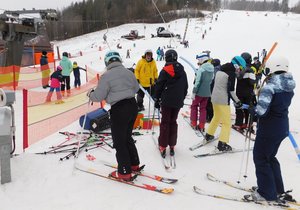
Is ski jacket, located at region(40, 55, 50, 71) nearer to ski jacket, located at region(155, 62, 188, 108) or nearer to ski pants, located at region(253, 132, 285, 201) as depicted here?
ski jacket, located at region(155, 62, 188, 108)

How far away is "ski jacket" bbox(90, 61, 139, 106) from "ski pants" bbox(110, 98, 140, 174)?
0.11 meters

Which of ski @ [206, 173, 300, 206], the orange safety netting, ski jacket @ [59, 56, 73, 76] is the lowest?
ski @ [206, 173, 300, 206]

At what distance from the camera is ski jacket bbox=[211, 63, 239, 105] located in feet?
18.3

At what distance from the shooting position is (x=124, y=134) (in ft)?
14.3

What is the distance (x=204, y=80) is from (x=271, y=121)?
2.76 meters

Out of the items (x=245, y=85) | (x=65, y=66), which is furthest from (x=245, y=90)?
(x=65, y=66)

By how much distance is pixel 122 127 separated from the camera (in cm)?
430

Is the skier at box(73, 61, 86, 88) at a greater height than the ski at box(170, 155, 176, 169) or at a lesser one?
greater

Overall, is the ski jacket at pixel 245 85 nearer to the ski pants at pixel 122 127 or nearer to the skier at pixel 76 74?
the ski pants at pixel 122 127

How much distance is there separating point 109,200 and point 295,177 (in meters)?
3.06

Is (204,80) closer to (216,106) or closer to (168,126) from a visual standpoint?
(216,106)

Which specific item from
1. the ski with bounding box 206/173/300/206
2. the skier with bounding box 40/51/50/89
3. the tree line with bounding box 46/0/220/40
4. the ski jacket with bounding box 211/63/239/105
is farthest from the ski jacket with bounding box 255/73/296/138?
the tree line with bounding box 46/0/220/40

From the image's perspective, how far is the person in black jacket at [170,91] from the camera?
5168 millimetres

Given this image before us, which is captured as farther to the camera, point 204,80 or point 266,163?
point 204,80
